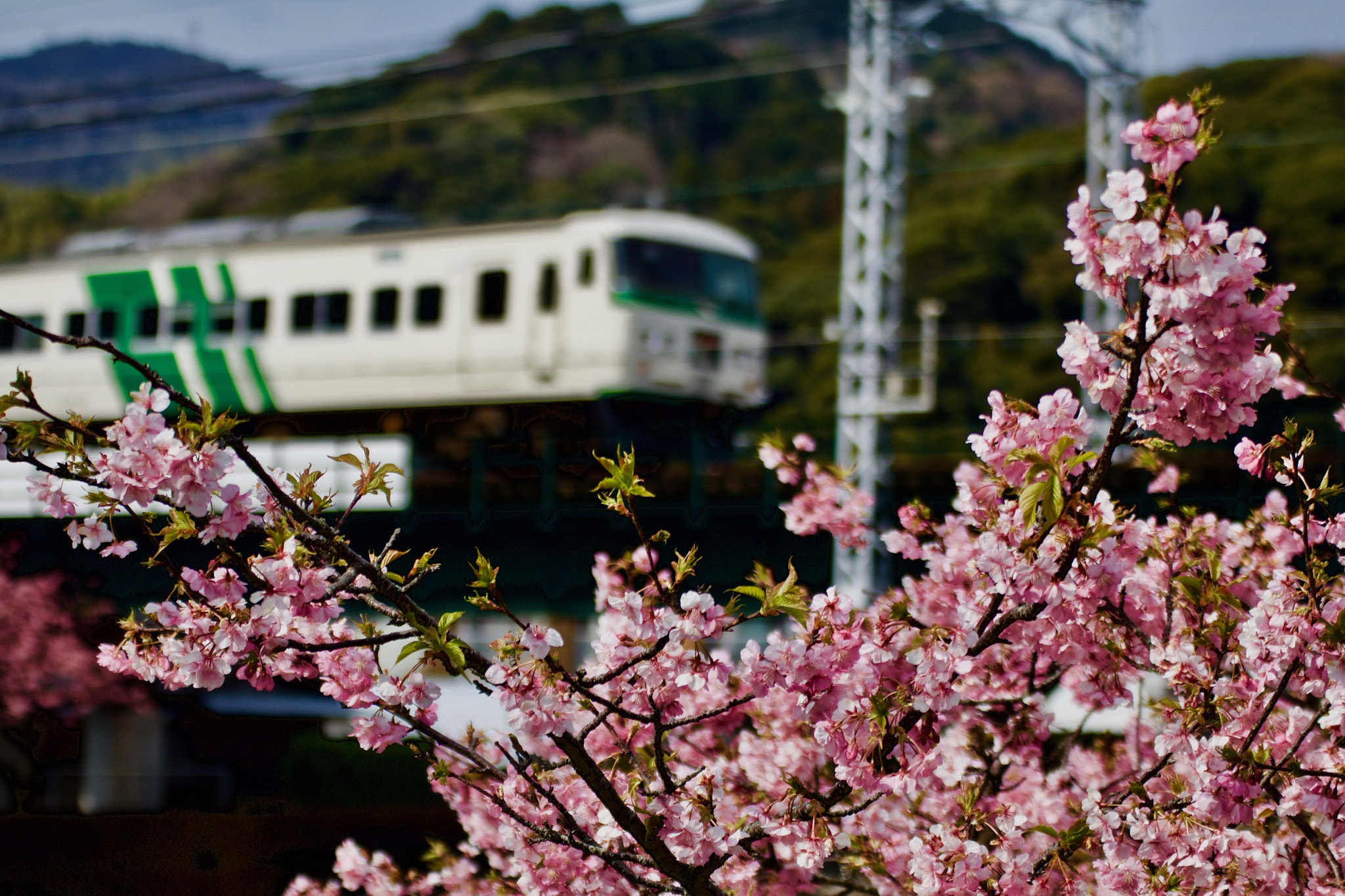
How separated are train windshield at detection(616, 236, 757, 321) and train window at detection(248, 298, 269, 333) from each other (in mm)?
4740

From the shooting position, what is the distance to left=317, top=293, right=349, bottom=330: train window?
18.3 m

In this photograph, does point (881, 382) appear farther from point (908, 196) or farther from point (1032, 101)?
point (1032, 101)

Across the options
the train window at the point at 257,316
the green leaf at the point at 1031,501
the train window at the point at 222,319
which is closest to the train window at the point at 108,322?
the train window at the point at 222,319

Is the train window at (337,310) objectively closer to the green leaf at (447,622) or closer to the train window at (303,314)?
the train window at (303,314)

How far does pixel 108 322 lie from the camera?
64.6 ft

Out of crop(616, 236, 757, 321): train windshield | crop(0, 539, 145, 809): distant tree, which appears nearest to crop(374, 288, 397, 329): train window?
crop(616, 236, 757, 321): train windshield

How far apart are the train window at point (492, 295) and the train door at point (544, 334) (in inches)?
15.4

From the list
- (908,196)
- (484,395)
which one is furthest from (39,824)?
(908,196)

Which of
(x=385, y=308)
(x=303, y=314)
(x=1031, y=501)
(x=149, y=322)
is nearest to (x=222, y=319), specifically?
(x=149, y=322)

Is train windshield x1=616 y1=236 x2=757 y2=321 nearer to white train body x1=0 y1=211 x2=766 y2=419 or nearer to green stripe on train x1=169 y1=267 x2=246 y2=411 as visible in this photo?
white train body x1=0 y1=211 x2=766 y2=419

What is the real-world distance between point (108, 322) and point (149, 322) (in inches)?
26.6

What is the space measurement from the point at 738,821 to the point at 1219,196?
143 feet

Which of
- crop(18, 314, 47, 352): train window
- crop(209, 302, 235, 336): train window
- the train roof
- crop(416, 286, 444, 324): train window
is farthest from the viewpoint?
crop(18, 314, 47, 352): train window

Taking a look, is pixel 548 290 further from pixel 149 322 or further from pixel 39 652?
pixel 39 652
